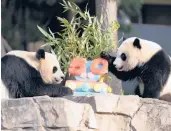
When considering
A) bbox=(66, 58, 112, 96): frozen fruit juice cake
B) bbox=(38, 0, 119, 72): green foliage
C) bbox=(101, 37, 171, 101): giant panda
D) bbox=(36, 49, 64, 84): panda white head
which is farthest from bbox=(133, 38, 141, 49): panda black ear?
bbox=(36, 49, 64, 84): panda white head

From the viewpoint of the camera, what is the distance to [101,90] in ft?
25.1

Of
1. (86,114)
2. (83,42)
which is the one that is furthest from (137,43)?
(86,114)

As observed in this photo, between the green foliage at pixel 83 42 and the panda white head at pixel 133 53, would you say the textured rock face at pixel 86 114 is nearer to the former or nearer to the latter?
the green foliage at pixel 83 42

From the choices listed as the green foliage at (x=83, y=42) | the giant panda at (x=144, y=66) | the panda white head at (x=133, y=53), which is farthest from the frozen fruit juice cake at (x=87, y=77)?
the panda white head at (x=133, y=53)

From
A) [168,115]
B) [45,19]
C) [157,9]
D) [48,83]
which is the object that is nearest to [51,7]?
[45,19]

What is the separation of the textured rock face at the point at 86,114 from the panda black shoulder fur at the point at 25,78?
69 cm

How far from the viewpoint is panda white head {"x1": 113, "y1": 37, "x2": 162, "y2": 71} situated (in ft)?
27.7

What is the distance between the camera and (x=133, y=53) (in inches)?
336

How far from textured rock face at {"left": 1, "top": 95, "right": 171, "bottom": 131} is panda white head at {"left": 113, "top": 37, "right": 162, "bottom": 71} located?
107 centimetres

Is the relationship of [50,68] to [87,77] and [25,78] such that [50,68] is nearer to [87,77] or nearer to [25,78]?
[25,78]

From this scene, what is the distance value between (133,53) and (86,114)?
1.75 m

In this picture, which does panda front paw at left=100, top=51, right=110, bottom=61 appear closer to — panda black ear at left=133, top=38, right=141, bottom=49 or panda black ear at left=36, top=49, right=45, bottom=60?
panda black ear at left=133, top=38, right=141, bottom=49

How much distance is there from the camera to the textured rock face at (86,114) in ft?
22.2

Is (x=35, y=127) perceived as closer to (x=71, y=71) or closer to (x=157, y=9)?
(x=71, y=71)
